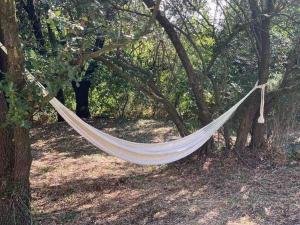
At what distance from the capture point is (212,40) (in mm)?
4496

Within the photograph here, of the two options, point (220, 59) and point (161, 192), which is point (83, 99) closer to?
point (220, 59)

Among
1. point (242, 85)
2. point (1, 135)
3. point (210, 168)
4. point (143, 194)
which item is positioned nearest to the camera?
point (1, 135)

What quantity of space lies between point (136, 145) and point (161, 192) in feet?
1.98

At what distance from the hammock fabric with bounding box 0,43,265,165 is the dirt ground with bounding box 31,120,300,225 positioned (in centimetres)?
35

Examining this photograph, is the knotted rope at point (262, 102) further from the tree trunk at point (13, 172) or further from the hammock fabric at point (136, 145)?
the tree trunk at point (13, 172)

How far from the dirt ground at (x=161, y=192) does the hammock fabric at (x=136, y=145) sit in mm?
347

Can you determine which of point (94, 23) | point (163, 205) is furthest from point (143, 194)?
point (94, 23)

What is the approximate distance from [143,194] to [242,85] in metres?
1.74

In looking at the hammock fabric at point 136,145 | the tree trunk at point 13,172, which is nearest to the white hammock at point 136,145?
the hammock fabric at point 136,145

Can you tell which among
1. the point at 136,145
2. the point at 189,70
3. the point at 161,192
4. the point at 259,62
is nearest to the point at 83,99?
the point at 189,70

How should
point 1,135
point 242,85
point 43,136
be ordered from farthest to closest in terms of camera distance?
point 43,136 → point 242,85 → point 1,135

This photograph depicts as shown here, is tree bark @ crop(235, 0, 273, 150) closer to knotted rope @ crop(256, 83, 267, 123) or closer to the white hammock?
knotted rope @ crop(256, 83, 267, 123)

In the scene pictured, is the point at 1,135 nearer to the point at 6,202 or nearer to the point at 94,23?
the point at 6,202

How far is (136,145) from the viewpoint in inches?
136
